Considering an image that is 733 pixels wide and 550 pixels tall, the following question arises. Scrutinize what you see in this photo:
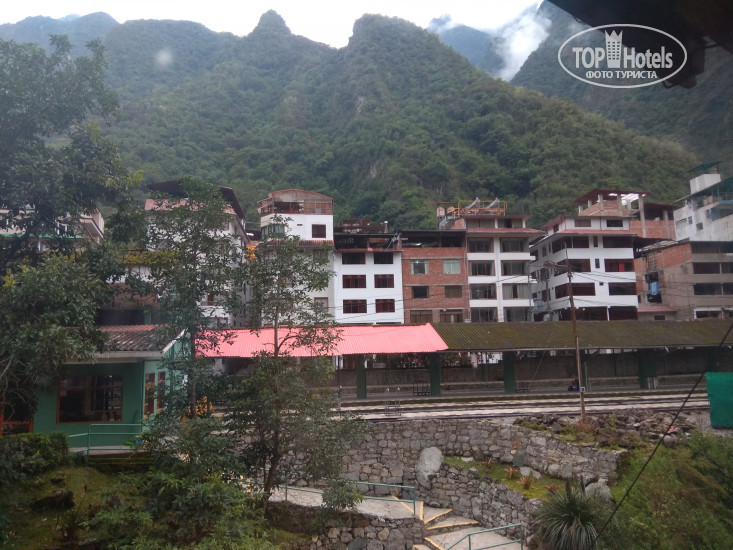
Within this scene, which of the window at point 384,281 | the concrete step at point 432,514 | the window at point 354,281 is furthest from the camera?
the window at point 384,281

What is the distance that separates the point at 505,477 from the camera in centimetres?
1700

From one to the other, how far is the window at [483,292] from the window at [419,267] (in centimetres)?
422

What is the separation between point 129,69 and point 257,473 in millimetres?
108737

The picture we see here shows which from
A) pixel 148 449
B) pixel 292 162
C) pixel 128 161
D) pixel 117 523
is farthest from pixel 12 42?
pixel 292 162

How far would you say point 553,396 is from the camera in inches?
960

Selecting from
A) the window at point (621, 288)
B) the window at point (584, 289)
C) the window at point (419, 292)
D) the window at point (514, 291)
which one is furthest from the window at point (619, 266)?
the window at point (419, 292)

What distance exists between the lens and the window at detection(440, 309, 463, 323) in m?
38.7

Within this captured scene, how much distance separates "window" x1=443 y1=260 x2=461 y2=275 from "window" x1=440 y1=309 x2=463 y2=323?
10.1 ft

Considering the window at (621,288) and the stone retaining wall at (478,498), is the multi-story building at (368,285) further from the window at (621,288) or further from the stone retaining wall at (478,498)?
the stone retaining wall at (478,498)

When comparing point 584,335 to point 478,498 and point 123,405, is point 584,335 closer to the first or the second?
point 478,498

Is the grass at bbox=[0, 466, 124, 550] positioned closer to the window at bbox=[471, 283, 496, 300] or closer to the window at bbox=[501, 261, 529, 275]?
the window at bbox=[471, 283, 496, 300]

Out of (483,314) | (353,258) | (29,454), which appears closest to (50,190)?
(29,454)

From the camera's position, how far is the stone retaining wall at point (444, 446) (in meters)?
17.3

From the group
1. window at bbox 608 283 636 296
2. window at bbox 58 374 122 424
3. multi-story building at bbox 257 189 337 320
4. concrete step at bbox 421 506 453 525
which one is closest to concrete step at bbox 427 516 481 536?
concrete step at bbox 421 506 453 525
